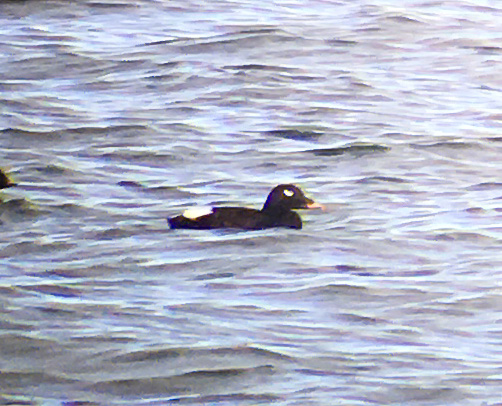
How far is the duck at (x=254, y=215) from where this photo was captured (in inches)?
428

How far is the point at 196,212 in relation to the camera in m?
10.9

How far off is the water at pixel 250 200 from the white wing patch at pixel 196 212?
17 centimetres

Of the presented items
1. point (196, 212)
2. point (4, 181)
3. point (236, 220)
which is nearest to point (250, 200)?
point (236, 220)

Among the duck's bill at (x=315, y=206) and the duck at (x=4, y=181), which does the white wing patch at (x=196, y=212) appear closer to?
the duck's bill at (x=315, y=206)

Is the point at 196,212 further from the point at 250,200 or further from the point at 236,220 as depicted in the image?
the point at 250,200

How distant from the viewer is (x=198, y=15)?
18.2 m

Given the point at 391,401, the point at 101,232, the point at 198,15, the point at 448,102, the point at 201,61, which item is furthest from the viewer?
the point at 198,15

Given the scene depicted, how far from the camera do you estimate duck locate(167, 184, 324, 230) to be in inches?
428

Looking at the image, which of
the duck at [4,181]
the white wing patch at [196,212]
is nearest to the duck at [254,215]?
the white wing patch at [196,212]

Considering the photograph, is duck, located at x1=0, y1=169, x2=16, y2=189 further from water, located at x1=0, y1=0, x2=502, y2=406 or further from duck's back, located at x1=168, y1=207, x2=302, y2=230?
duck's back, located at x1=168, y1=207, x2=302, y2=230

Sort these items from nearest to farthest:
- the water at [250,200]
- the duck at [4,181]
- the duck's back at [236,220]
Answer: the water at [250,200] < the duck's back at [236,220] < the duck at [4,181]

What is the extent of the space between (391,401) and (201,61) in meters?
9.06

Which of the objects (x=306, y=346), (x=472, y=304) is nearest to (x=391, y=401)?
(x=306, y=346)

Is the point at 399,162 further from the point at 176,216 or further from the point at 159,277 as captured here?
the point at 159,277
